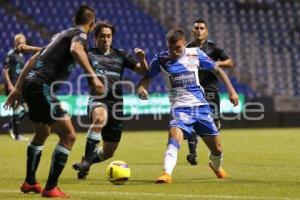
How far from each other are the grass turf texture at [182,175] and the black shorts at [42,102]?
2.73 feet

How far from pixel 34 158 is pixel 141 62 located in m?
2.10

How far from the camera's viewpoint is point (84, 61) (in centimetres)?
720

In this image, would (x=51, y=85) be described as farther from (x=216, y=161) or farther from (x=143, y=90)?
(x=216, y=161)

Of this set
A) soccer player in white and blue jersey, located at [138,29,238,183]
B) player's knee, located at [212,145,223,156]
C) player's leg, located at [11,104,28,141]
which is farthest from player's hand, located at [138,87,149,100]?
player's leg, located at [11,104,28,141]

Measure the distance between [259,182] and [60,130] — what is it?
9.07 feet

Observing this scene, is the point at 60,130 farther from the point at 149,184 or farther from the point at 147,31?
the point at 147,31

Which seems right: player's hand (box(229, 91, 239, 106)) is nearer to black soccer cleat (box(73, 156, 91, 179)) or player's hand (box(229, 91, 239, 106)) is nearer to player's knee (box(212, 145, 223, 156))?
player's knee (box(212, 145, 223, 156))

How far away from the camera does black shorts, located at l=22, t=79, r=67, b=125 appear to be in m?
7.52

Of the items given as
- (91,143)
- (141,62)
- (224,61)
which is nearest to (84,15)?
(141,62)

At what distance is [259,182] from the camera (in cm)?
903

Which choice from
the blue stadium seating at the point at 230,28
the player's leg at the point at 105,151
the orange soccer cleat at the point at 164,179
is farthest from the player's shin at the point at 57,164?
the blue stadium seating at the point at 230,28

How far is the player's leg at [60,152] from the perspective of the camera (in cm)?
743

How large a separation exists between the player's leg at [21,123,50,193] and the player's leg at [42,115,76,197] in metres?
0.50

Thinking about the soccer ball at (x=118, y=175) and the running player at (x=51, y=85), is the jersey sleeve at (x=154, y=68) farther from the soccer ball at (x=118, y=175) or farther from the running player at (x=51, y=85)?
the running player at (x=51, y=85)
